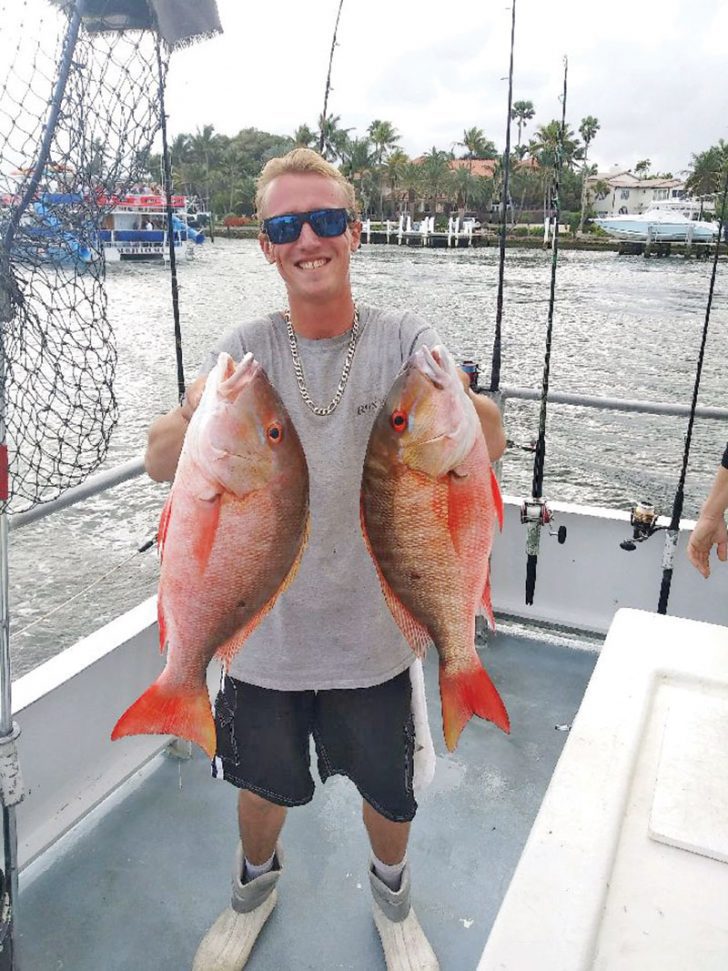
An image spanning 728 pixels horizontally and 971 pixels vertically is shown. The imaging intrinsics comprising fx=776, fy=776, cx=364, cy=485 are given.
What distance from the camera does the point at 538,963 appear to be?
1137 mm

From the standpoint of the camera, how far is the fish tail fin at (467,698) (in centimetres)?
164

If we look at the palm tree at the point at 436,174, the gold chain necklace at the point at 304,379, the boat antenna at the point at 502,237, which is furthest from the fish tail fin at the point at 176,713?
the palm tree at the point at 436,174

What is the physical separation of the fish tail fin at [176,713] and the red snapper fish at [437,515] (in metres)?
0.46

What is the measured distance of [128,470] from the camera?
2453mm

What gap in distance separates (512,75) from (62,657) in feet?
9.42

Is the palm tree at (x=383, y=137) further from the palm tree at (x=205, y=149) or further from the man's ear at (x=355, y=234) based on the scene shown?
the man's ear at (x=355, y=234)

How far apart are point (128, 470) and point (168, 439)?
86 centimetres

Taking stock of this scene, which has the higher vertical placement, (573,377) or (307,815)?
(307,815)

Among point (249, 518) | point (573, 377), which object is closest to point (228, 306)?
point (573, 377)

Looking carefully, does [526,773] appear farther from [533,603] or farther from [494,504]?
[494,504]

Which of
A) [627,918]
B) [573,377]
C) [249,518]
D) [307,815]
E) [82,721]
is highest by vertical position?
[249,518]

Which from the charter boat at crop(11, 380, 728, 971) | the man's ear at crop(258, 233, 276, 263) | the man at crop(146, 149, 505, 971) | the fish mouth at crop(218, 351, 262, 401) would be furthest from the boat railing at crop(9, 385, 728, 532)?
the fish mouth at crop(218, 351, 262, 401)

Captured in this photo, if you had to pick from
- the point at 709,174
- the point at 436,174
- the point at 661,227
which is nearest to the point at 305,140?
the point at 709,174

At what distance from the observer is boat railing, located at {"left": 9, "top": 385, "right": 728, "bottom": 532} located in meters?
2.10
